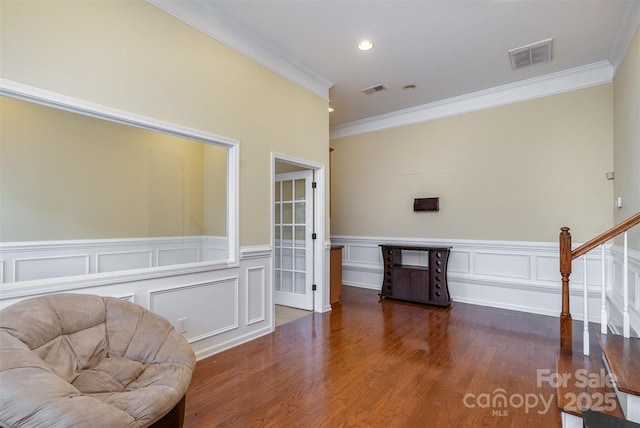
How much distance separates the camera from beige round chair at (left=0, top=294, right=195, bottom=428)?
3.93 ft

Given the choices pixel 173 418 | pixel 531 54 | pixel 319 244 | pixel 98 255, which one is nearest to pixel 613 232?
pixel 531 54

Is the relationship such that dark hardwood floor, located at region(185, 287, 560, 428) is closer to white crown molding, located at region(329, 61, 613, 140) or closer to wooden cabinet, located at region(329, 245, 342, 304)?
wooden cabinet, located at region(329, 245, 342, 304)

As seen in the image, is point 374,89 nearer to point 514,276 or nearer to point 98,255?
point 514,276

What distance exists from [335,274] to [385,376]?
7.81 feet

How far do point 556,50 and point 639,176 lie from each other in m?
1.74

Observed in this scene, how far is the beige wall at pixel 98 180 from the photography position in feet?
8.00

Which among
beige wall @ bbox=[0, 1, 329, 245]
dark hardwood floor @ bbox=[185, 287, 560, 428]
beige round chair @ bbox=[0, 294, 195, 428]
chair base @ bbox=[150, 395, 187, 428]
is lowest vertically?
dark hardwood floor @ bbox=[185, 287, 560, 428]

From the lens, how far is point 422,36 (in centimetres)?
332

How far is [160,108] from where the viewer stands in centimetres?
262

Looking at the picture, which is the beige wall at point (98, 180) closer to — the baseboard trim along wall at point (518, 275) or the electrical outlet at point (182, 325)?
the electrical outlet at point (182, 325)

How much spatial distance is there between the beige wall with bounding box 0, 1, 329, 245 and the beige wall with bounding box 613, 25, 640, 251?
10.9ft

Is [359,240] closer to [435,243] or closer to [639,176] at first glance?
[435,243]

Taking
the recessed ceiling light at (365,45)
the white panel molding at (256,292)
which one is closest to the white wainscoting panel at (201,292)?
A: the white panel molding at (256,292)

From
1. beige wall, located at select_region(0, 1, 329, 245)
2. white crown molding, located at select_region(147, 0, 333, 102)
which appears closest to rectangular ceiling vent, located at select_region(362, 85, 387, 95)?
white crown molding, located at select_region(147, 0, 333, 102)
